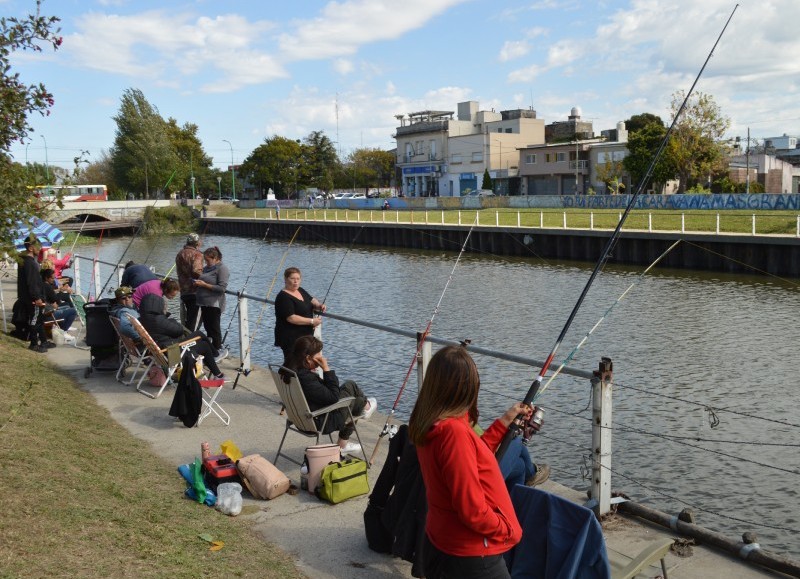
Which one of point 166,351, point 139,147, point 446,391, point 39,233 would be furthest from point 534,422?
point 139,147

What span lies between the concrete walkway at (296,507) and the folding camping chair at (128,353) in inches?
11.5

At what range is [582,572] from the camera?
412cm

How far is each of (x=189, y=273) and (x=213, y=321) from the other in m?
0.79

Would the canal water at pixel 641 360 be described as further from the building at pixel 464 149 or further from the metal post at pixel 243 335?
the building at pixel 464 149

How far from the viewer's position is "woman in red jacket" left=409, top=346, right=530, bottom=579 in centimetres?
317

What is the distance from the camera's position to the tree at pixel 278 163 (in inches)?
4055

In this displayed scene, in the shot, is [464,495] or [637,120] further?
[637,120]

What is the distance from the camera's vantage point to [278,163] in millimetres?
103438

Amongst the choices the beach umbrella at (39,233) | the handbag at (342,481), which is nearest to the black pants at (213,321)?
the beach umbrella at (39,233)

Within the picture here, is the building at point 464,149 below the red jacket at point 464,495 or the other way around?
the other way around

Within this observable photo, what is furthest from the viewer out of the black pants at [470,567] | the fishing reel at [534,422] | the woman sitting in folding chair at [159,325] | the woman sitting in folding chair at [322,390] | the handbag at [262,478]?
the woman sitting in folding chair at [159,325]

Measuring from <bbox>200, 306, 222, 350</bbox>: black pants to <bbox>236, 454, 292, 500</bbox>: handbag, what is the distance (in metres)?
4.71

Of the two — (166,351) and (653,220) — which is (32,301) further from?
(653,220)

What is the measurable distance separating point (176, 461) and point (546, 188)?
250ft
